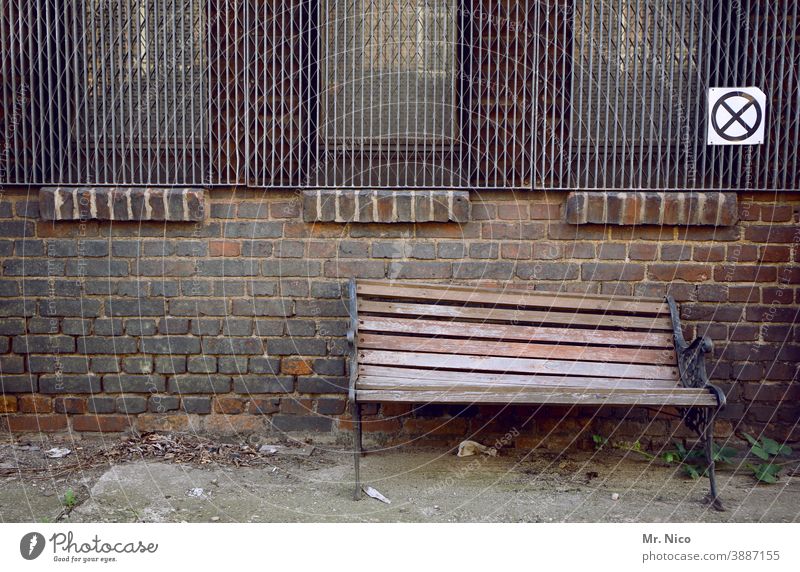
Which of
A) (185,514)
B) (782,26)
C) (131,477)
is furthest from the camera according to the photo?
(782,26)

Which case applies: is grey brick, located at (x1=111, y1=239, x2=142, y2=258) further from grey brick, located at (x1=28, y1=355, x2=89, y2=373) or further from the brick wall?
grey brick, located at (x1=28, y1=355, x2=89, y2=373)

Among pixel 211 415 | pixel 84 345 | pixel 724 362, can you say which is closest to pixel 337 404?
pixel 211 415

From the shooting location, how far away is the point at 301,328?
414 centimetres

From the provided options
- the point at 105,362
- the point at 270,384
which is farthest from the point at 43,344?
the point at 270,384

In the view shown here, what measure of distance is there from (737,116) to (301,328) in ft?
8.52

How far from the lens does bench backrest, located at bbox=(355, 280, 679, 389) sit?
3.75 metres

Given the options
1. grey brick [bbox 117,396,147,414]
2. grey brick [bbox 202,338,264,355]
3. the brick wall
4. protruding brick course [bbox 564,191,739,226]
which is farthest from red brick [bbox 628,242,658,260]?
grey brick [bbox 117,396,147,414]

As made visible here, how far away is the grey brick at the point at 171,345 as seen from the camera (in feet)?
13.5

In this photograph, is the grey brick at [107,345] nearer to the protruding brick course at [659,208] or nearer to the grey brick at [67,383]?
the grey brick at [67,383]

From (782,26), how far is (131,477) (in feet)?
13.1

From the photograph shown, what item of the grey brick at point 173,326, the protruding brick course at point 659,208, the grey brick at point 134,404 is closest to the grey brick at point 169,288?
the grey brick at point 173,326

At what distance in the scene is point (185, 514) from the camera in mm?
3221

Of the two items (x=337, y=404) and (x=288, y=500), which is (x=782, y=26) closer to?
(x=337, y=404)
